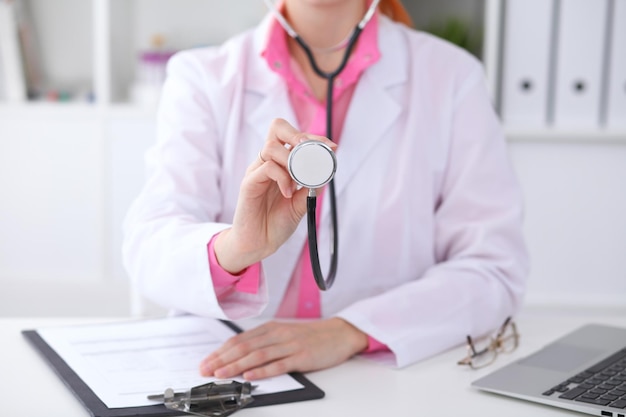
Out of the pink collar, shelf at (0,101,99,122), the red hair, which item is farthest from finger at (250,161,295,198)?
shelf at (0,101,99,122)

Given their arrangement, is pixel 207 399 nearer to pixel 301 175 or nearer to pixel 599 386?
pixel 301 175

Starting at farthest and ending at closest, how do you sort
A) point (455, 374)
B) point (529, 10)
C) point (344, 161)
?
point (529, 10) < point (344, 161) < point (455, 374)

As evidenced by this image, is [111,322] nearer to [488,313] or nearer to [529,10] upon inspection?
[488,313]

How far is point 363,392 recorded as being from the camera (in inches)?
34.4

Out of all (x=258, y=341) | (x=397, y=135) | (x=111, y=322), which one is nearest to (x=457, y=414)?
(x=258, y=341)

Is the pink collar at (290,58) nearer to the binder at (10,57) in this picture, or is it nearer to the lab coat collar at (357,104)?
the lab coat collar at (357,104)

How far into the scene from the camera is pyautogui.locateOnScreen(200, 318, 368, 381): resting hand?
0.90 metres

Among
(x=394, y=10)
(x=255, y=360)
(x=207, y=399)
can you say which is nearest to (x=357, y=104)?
(x=394, y=10)

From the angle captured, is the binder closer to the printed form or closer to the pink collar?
the pink collar

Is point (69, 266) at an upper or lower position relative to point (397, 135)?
lower

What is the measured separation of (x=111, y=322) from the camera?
1.08 m

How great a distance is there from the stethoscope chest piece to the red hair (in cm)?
75

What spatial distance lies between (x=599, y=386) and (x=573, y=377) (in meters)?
0.03

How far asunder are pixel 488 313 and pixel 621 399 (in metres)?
0.31
